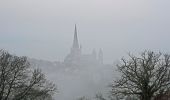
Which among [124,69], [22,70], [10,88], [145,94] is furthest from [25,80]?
[145,94]

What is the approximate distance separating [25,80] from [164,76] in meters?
12.1

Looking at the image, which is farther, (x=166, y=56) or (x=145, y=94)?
(x=166, y=56)

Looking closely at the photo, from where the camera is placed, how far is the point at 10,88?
25.1m

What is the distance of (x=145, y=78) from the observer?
22516 mm

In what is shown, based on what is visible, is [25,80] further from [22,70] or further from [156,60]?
[156,60]

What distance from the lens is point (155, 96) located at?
22297mm

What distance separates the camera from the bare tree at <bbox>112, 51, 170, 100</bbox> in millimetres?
22250

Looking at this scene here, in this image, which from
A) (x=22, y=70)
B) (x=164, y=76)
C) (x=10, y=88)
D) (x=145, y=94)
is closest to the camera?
(x=145, y=94)

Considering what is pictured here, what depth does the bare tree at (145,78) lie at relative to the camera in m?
22.2

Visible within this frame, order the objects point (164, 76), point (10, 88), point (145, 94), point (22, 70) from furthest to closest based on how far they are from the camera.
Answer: point (22, 70)
point (10, 88)
point (164, 76)
point (145, 94)

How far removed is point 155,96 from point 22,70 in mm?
11210

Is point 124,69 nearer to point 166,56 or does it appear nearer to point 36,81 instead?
point 166,56

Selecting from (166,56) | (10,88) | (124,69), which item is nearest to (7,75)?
(10,88)

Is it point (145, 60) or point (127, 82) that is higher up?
point (145, 60)
